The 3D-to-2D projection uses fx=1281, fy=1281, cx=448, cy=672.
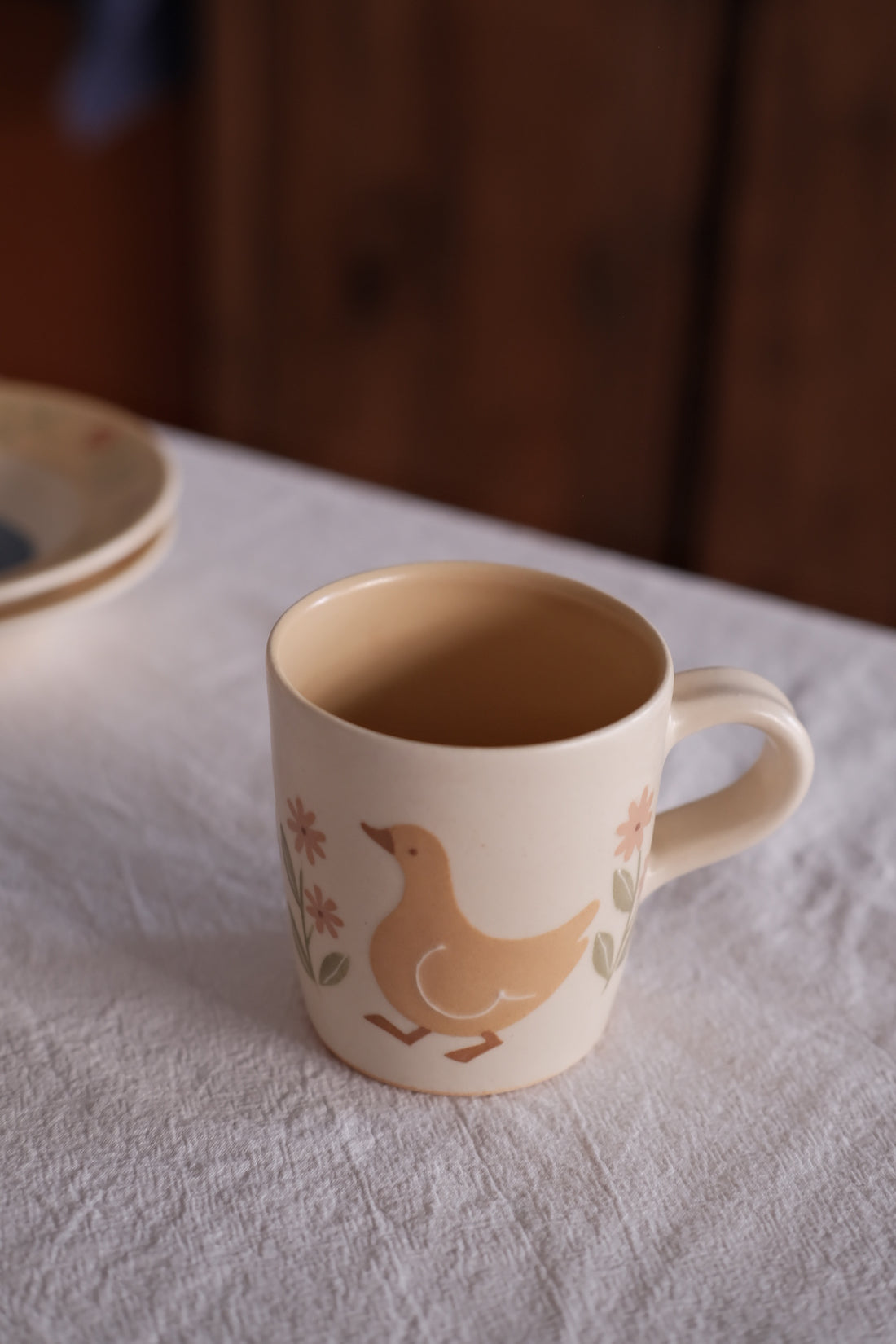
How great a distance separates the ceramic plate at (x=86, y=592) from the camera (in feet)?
1.55

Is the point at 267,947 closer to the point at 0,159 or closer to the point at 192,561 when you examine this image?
the point at 192,561

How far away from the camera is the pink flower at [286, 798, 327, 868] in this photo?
31 centimetres

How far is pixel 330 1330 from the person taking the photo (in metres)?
0.27

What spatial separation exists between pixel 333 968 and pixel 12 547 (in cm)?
30

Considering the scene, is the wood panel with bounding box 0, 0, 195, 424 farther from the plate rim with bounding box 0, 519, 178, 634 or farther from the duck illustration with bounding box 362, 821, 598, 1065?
the duck illustration with bounding box 362, 821, 598, 1065

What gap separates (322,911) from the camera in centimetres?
32

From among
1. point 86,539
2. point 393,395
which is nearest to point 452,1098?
point 86,539

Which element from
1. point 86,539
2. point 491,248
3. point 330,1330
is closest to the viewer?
point 330,1330

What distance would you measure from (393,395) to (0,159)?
76cm

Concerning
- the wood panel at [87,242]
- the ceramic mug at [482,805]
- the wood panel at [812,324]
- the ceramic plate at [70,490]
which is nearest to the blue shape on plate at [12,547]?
the ceramic plate at [70,490]

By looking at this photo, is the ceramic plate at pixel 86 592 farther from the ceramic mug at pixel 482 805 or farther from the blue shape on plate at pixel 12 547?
the ceramic mug at pixel 482 805

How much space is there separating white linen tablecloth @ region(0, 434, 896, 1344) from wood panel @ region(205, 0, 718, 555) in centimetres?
99

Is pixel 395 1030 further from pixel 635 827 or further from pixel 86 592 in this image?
pixel 86 592

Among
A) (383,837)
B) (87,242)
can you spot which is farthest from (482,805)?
(87,242)
